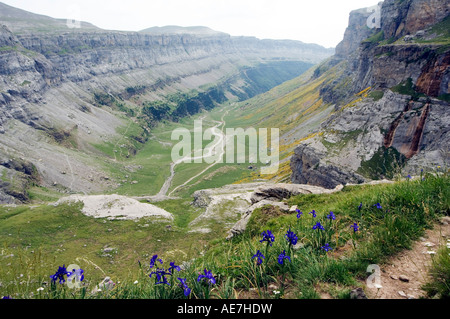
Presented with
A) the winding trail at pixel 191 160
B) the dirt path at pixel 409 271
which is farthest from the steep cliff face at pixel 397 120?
the dirt path at pixel 409 271

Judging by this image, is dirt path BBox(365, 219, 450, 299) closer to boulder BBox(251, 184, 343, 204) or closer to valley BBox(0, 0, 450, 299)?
valley BBox(0, 0, 450, 299)

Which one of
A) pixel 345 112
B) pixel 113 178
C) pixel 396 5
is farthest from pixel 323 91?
pixel 113 178

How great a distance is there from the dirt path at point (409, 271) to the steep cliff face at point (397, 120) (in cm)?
4570

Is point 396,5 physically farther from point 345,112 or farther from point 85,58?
point 85,58

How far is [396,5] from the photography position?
92500 mm

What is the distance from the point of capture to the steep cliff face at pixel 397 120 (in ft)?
173

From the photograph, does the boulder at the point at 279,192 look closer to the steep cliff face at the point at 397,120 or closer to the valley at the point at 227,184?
the valley at the point at 227,184

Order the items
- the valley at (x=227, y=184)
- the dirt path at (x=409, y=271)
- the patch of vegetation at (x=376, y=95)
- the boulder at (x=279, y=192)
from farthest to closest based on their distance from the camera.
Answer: the patch of vegetation at (x=376, y=95) < the boulder at (x=279, y=192) < the valley at (x=227, y=184) < the dirt path at (x=409, y=271)

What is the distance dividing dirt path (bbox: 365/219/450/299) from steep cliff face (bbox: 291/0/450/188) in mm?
45702

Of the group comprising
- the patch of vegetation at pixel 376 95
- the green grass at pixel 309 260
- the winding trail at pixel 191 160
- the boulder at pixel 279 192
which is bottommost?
the winding trail at pixel 191 160

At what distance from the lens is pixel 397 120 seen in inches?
2281

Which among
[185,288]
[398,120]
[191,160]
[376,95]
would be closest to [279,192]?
[185,288]

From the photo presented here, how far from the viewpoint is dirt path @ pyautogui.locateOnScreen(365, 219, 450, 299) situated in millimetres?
6297

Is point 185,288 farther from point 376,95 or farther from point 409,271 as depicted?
point 376,95
